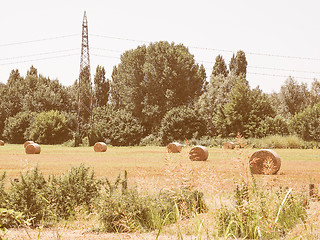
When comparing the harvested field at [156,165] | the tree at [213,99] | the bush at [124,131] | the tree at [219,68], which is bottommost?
the harvested field at [156,165]

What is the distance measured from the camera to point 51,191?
32.5 feet

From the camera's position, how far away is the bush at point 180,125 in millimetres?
55844

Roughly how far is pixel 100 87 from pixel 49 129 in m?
15.8

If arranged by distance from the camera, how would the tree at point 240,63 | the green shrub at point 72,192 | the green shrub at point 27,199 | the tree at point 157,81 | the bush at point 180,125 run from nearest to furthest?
the green shrub at point 27,199, the green shrub at point 72,192, the bush at point 180,125, the tree at point 157,81, the tree at point 240,63

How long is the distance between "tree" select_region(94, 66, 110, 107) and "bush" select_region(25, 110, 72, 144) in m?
10.9

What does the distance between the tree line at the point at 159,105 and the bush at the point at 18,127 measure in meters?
0.14

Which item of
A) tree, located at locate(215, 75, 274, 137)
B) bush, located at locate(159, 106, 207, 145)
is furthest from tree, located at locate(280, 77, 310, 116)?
bush, located at locate(159, 106, 207, 145)

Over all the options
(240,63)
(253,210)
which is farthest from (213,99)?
(253,210)

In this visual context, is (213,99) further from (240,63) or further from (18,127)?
(18,127)

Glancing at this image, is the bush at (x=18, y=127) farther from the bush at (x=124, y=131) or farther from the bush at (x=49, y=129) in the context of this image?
the bush at (x=124, y=131)

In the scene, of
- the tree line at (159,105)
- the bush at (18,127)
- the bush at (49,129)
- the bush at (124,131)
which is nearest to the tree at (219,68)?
the tree line at (159,105)

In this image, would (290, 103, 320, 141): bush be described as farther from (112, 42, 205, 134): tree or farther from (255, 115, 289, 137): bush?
(112, 42, 205, 134): tree

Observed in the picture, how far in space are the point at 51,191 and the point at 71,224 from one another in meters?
1.22

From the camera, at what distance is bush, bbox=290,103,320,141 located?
46906 mm
